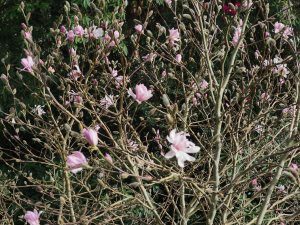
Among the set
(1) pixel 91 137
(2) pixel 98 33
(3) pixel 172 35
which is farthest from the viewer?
(3) pixel 172 35

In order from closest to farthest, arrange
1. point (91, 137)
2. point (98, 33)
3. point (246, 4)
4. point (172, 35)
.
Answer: point (91, 137), point (246, 4), point (98, 33), point (172, 35)

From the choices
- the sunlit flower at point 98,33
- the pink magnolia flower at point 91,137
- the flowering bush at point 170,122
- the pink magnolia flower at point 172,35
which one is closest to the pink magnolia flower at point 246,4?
the flowering bush at point 170,122

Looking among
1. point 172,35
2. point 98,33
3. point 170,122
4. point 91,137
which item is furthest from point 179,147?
point 172,35

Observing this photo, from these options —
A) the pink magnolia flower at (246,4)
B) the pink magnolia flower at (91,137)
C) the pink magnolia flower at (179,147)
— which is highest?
the pink magnolia flower at (246,4)

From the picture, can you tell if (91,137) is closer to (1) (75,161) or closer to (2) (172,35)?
(1) (75,161)

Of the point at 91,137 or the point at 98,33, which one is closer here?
the point at 91,137

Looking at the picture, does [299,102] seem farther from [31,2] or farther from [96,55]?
[31,2]

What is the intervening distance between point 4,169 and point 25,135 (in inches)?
18.6

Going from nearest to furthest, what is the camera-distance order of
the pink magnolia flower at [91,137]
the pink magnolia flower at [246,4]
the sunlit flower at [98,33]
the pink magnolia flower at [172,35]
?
the pink magnolia flower at [91,137], the pink magnolia flower at [246,4], the sunlit flower at [98,33], the pink magnolia flower at [172,35]

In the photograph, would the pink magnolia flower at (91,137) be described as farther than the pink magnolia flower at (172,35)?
No

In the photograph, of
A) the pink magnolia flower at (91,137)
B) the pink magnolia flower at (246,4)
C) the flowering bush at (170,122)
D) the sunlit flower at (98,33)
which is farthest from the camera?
the sunlit flower at (98,33)

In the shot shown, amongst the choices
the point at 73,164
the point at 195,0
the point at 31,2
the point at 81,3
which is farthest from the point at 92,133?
the point at 31,2

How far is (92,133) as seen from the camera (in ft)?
5.16

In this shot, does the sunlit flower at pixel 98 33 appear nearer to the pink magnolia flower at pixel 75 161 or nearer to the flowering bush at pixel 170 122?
the flowering bush at pixel 170 122
